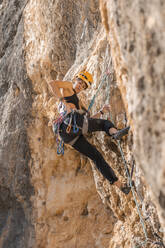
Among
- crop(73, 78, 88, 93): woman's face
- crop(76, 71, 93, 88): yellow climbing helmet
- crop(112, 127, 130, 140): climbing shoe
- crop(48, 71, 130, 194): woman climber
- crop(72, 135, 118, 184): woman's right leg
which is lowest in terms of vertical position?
crop(72, 135, 118, 184): woman's right leg

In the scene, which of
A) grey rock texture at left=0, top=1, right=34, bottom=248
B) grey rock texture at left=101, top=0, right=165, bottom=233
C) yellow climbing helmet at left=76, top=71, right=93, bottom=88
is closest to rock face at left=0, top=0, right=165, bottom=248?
grey rock texture at left=0, top=1, right=34, bottom=248

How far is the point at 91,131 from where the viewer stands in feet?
10.3

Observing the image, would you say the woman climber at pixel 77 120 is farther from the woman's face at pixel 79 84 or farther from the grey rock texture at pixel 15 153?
the grey rock texture at pixel 15 153

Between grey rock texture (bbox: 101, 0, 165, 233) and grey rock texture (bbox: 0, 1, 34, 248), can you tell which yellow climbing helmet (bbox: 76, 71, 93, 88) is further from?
grey rock texture (bbox: 0, 1, 34, 248)

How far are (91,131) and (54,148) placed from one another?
1.38 meters

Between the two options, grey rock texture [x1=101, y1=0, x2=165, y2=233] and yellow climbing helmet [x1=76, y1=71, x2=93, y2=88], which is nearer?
grey rock texture [x1=101, y1=0, x2=165, y2=233]

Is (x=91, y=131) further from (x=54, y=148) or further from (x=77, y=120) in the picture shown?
(x=54, y=148)

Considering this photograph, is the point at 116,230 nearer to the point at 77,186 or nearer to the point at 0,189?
the point at 77,186

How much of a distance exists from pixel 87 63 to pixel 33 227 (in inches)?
104

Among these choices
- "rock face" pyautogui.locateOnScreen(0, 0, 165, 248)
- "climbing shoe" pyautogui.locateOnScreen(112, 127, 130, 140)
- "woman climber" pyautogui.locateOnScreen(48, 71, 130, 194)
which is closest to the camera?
"climbing shoe" pyautogui.locateOnScreen(112, 127, 130, 140)

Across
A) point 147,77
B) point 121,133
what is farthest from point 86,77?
Result: point 147,77

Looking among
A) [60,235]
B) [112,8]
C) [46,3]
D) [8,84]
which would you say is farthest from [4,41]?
[112,8]

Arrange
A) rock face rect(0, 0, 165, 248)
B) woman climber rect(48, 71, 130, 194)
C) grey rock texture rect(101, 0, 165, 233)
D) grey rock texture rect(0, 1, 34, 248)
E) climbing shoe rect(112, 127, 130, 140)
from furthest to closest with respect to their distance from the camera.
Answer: grey rock texture rect(0, 1, 34, 248), rock face rect(0, 0, 165, 248), woman climber rect(48, 71, 130, 194), climbing shoe rect(112, 127, 130, 140), grey rock texture rect(101, 0, 165, 233)

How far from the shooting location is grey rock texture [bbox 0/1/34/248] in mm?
4531
